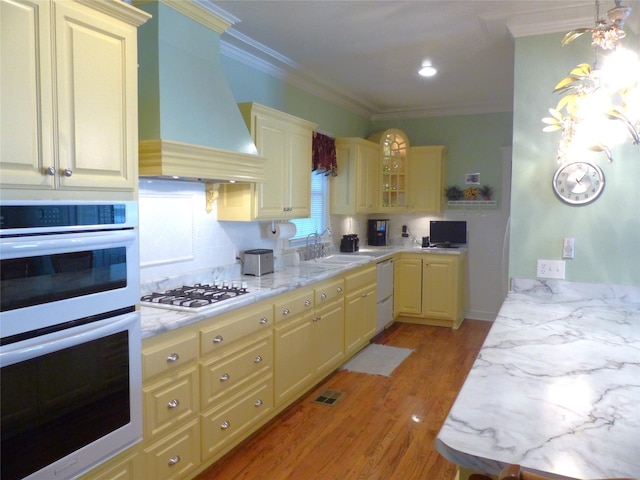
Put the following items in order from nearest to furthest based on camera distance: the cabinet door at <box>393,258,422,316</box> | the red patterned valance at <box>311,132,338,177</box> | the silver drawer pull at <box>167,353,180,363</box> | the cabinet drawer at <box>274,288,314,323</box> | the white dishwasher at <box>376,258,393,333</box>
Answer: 1. the silver drawer pull at <box>167,353,180,363</box>
2. the cabinet drawer at <box>274,288,314,323</box>
3. the red patterned valance at <box>311,132,338,177</box>
4. the white dishwasher at <box>376,258,393,333</box>
5. the cabinet door at <box>393,258,422,316</box>

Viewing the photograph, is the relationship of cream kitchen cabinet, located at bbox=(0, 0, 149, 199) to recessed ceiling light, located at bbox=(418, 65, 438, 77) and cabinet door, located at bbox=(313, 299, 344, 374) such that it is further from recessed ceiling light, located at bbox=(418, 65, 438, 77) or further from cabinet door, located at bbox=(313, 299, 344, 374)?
recessed ceiling light, located at bbox=(418, 65, 438, 77)

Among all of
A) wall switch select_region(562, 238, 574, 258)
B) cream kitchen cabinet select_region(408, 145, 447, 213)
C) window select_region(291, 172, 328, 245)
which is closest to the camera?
wall switch select_region(562, 238, 574, 258)

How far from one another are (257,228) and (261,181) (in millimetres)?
864

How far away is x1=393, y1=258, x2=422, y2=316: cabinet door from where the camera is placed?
5719 millimetres

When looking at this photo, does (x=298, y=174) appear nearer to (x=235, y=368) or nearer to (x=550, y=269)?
(x=235, y=368)

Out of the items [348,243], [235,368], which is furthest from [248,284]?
[348,243]

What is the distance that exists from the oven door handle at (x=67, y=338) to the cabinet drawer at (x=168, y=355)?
179 mm

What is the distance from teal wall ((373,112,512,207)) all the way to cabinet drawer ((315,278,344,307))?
275 cm

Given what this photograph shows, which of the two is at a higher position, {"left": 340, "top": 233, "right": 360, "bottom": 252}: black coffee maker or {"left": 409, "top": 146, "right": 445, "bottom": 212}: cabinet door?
{"left": 409, "top": 146, "right": 445, "bottom": 212}: cabinet door

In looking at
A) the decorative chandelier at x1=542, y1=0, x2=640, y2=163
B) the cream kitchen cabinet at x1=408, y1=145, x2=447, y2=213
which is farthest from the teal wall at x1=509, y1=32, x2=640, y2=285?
the cream kitchen cabinet at x1=408, y1=145, x2=447, y2=213

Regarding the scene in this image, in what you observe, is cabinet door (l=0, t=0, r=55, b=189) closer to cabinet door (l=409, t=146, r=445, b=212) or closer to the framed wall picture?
cabinet door (l=409, t=146, r=445, b=212)

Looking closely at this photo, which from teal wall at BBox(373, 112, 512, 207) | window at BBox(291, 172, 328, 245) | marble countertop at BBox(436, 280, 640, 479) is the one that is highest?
teal wall at BBox(373, 112, 512, 207)

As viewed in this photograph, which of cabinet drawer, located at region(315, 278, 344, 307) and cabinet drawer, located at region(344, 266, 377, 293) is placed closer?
cabinet drawer, located at region(315, 278, 344, 307)

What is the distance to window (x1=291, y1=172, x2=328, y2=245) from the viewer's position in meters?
4.92
